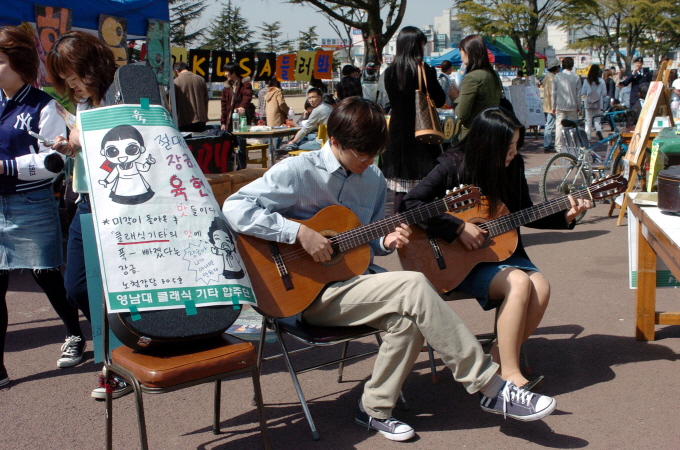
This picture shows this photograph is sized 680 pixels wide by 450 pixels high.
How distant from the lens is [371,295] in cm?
278

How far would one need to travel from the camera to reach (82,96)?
329 cm

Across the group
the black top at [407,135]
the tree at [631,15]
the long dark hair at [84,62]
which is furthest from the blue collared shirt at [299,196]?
the tree at [631,15]

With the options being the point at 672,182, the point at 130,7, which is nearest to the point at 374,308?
the point at 672,182

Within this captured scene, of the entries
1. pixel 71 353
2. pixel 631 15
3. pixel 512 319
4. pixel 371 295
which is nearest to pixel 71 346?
pixel 71 353

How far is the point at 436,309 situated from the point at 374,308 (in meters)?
0.26

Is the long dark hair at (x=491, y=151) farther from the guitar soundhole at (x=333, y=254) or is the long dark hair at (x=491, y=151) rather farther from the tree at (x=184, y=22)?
the tree at (x=184, y=22)

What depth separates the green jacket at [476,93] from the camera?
5.70 metres

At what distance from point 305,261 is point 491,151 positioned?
114 centimetres

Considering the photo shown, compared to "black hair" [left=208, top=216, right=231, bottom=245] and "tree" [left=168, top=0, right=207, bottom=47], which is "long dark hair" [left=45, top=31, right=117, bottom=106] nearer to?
"black hair" [left=208, top=216, right=231, bottom=245]

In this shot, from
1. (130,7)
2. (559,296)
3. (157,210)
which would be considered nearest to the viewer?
(157,210)

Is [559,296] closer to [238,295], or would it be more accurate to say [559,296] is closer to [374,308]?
[374,308]

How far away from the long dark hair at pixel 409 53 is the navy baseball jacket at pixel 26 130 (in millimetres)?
2655

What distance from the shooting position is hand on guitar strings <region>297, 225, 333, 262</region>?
2.82 metres

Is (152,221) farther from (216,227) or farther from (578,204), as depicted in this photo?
(578,204)
